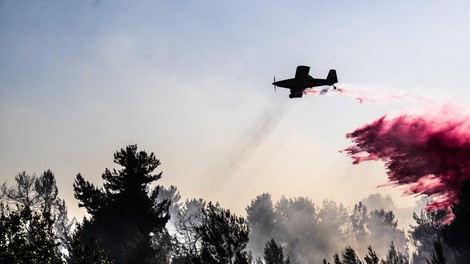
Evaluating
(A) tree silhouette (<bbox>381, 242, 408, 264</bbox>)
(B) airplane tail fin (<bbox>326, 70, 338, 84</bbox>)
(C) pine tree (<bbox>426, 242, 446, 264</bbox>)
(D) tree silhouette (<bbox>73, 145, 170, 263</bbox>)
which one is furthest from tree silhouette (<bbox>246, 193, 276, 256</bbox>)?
(C) pine tree (<bbox>426, 242, 446, 264</bbox>)

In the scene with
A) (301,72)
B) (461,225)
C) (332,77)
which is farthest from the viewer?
(332,77)

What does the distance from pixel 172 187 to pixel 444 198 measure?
79392 mm

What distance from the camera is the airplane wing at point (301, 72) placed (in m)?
28.5

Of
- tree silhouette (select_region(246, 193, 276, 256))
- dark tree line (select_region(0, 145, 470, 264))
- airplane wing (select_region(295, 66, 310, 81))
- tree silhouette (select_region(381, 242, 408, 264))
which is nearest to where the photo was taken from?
dark tree line (select_region(0, 145, 470, 264))

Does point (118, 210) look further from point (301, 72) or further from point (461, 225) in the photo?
point (461, 225)

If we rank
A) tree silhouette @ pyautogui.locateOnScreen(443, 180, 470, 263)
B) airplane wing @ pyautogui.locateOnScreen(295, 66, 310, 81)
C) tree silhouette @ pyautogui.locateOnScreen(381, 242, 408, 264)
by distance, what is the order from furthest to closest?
tree silhouette @ pyautogui.locateOnScreen(381, 242, 408, 264) → airplane wing @ pyautogui.locateOnScreen(295, 66, 310, 81) → tree silhouette @ pyautogui.locateOnScreen(443, 180, 470, 263)

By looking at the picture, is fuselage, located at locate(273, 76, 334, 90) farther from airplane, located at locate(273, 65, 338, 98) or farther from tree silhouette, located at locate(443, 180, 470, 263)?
tree silhouette, located at locate(443, 180, 470, 263)

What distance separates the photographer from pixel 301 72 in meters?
28.7

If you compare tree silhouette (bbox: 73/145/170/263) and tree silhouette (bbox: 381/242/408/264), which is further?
tree silhouette (bbox: 381/242/408/264)

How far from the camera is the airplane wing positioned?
93.7 ft

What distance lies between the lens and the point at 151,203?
110 ft

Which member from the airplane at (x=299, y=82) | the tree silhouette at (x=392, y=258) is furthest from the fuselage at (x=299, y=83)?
the tree silhouette at (x=392, y=258)

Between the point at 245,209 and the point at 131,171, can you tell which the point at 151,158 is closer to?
the point at 131,171

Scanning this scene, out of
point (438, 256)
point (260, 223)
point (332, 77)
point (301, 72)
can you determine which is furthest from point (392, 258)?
point (260, 223)
